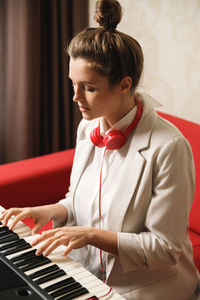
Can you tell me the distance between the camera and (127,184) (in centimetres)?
171

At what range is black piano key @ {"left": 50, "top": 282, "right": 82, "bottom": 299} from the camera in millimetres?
1336

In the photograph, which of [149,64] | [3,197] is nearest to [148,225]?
[3,197]

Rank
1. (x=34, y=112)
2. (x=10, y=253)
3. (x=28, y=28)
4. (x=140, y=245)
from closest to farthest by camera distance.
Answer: (x=10, y=253) → (x=140, y=245) → (x=28, y=28) → (x=34, y=112)

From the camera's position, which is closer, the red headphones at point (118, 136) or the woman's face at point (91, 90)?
the woman's face at point (91, 90)

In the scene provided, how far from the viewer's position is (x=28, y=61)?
3.13 m

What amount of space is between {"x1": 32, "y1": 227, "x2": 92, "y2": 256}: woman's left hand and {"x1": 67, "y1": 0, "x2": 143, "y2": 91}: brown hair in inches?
20.3

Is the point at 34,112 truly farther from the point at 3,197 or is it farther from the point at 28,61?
the point at 3,197

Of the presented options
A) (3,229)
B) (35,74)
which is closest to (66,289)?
(3,229)

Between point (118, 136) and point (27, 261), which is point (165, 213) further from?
point (27, 261)

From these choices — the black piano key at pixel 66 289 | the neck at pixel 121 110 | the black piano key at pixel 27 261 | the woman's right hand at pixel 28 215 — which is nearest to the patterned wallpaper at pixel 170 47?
the neck at pixel 121 110

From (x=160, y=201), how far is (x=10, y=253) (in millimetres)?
525

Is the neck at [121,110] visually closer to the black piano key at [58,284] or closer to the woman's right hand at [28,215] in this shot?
the woman's right hand at [28,215]

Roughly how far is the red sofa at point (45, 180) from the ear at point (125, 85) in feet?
2.58

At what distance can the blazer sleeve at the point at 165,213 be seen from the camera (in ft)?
5.34
